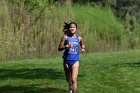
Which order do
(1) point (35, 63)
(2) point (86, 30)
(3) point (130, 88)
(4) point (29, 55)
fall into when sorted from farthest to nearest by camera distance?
(2) point (86, 30)
(4) point (29, 55)
(1) point (35, 63)
(3) point (130, 88)

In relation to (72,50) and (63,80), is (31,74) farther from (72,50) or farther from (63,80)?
(72,50)

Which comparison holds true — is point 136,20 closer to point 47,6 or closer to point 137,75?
point 47,6

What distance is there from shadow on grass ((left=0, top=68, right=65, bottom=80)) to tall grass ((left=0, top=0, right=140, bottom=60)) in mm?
6081

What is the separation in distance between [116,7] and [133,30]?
5.89 meters

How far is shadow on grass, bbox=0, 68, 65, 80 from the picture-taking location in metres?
16.9

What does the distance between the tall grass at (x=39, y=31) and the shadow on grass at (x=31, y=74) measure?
6.08 metres

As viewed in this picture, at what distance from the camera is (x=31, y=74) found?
17.8 meters

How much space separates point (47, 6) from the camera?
28.1 m

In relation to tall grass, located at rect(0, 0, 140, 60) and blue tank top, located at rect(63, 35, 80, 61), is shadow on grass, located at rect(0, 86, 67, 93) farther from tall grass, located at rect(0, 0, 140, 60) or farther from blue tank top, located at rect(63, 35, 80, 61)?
tall grass, located at rect(0, 0, 140, 60)

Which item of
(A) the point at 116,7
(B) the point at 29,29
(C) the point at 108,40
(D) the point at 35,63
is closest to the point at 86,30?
(C) the point at 108,40

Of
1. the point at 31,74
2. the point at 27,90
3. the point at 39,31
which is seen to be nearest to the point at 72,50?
the point at 27,90

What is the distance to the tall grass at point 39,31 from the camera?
2591 centimetres

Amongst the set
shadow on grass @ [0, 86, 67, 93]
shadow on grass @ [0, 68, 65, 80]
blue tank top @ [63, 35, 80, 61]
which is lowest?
shadow on grass @ [0, 86, 67, 93]

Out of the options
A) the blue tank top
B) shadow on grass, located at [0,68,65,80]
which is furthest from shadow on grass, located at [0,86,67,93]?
shadow on grass, located at [0,68,65,80]
